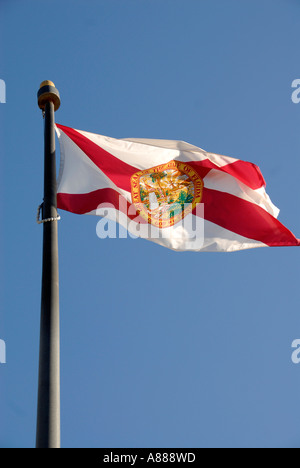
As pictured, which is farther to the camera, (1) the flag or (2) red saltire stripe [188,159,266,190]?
(2) red saltire stripe [188,159,266,190]

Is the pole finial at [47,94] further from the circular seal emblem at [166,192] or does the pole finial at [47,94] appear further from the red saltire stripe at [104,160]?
the circular seal emblem at [166,192]

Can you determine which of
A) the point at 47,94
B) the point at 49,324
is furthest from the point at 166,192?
the point at 49,324

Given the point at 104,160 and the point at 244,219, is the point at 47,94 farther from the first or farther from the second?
the point at 244,219

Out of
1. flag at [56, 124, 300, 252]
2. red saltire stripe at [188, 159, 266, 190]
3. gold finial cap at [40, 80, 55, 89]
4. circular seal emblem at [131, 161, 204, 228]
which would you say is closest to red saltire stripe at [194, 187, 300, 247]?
flag at [56, 124, 300, 252]

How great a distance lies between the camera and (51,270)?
27.9 ft

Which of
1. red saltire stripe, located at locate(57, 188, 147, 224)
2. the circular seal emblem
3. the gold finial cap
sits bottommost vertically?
red saltire stripe, located at locate(57, 188, 147, 224)

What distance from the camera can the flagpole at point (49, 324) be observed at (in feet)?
24.4

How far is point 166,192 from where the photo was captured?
1262 cm

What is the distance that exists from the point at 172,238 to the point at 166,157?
2005 millimetres

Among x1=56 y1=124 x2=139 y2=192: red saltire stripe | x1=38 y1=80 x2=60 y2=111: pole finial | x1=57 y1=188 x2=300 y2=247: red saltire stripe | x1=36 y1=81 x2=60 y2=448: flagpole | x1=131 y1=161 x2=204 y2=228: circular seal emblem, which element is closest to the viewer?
x1=36 y1=81 x2=60 y2=448: flagpole

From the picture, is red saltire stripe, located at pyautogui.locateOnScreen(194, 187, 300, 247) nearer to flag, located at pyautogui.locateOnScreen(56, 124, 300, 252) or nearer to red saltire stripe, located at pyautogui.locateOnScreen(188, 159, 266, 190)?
flag, located at pyautogui.locateOnScreen(56, 124, 300, 252)

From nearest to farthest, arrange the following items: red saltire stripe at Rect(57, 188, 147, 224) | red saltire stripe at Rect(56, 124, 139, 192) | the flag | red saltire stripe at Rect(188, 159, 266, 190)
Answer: red saltire stripe at Rect(57, 188, 147, 224), the flag, red saltire stripe at Rect(56, 124, 139, 192), red saltire stripe at Rect(188, 159, 266, 190)

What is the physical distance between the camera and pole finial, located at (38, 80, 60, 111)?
34.3 feet

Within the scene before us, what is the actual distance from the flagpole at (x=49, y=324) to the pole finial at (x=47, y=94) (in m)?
0.69
